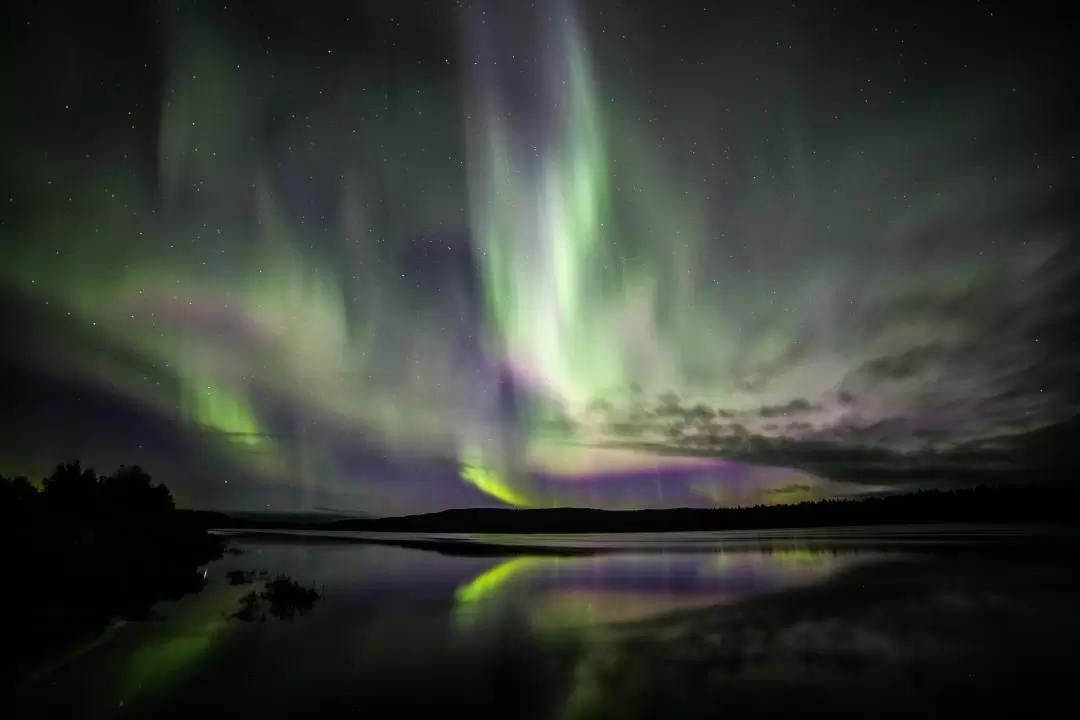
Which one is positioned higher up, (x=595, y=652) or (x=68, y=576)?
(x=68, y=576)

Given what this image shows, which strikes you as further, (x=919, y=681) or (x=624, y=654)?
(x=624, y=654)

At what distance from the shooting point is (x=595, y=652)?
17.2 metres

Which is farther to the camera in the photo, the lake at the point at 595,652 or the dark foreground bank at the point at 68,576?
the dark foreground bank at the point at 68,576

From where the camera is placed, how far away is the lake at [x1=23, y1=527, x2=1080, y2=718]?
12.8 m

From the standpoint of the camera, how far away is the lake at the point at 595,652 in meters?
12.8

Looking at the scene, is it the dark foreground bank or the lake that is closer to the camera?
the lake

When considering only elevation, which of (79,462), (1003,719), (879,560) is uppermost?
(79,462)

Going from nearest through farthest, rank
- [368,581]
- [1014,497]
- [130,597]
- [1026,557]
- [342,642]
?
[342,642] → [130,597] → [368,581] → [1026,557] → [1014,497]

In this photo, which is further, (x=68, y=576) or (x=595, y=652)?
(x=68, y=576)

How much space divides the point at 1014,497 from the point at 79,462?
18244 centimetres

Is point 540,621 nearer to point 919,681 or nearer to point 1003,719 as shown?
point 919,681

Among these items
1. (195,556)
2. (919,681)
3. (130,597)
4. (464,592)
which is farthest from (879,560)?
(195,556)

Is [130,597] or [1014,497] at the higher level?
[1014,497]

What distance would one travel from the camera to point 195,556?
5062 centimetres
